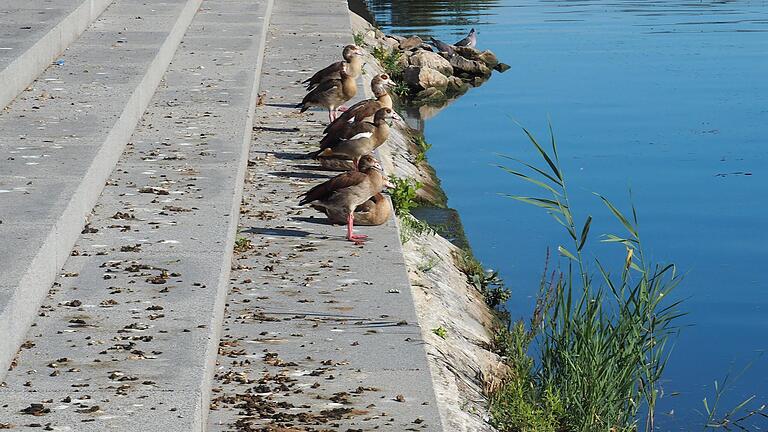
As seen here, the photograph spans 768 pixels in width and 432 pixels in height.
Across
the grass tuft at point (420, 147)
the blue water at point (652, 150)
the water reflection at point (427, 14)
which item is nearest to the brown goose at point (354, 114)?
the blue water at point (652, 150)

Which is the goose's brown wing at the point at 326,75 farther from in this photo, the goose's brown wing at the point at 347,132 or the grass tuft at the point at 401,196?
the goose's brown wing at the point at 347,132

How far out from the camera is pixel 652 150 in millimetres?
15773

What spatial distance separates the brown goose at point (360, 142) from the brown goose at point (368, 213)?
40.4 inches

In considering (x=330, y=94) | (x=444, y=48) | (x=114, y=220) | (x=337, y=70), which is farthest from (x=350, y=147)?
(x=444, y=48)

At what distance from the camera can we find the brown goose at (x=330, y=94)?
11180mm

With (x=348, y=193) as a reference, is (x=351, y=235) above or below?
below

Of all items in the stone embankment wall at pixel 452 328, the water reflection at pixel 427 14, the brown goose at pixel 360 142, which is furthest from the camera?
the water reflection at pixel 427 14

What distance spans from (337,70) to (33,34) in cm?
295

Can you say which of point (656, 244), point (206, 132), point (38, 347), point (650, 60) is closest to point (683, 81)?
point (650, 60)

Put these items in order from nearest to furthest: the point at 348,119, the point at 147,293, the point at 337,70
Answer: the point at 147,293 < the point at 348,119 < the point at 337,70

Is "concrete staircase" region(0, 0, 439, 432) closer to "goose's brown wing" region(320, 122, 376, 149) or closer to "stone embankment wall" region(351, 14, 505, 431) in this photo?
"stone embankment wall" region(351, 14, 505, 431)

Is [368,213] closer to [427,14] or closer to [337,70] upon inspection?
[337,70]

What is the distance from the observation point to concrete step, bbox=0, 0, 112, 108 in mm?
8570

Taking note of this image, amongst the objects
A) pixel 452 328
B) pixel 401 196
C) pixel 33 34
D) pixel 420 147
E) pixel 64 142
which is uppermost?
pixel 33 34
